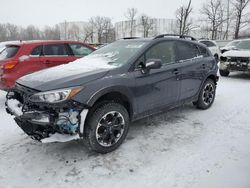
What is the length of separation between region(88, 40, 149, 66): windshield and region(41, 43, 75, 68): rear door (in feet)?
7.61

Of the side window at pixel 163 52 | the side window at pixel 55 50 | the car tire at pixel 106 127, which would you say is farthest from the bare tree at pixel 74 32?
the car tire at pixel 106 127

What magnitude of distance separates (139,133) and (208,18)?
49412 millimetres

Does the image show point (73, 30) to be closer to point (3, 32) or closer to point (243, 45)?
point (3, 32)

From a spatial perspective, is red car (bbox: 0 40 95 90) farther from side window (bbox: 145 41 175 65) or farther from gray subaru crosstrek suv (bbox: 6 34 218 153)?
side window (bbox: 145 41 175 65)

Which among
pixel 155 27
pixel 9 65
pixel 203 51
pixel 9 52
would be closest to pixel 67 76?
pixel 9 65

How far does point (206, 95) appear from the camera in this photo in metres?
5.69

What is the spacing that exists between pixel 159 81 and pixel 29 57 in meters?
3.76

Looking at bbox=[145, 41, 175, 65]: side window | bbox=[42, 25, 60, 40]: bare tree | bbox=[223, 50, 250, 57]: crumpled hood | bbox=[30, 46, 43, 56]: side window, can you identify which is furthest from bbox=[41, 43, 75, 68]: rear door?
bbox=[42, 25, 60, 40]: bare tree

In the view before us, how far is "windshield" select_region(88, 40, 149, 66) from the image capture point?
13.2 feet

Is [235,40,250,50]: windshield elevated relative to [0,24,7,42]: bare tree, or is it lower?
lower

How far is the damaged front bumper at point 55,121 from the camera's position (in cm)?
312

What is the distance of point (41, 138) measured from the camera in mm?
3199

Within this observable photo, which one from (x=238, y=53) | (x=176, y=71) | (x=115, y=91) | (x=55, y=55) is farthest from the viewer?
(x=238, y=53)

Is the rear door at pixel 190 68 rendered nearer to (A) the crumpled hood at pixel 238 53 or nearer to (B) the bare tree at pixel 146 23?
(A) the crumpled hood at pixel 238 53
